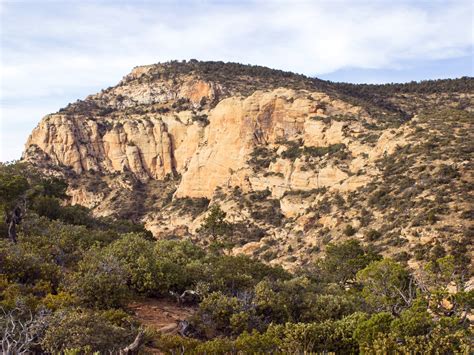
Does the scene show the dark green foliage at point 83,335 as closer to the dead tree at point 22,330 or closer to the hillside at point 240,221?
the hillside at point 240,221

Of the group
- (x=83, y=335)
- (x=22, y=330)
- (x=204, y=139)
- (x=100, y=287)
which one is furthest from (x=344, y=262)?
(x=204, y=139)

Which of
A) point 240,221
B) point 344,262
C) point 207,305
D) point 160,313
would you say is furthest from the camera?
point 240,221

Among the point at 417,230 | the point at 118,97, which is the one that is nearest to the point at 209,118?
the point at 118,97

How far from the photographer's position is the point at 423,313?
39.0 feet

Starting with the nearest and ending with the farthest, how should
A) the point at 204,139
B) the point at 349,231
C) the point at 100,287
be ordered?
the point at 100,287, the point at 349,231, the point at 204,139

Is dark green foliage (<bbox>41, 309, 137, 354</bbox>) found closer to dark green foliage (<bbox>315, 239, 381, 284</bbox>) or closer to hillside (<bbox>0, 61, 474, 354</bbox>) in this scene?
hillside (<bbox>0, 61, 474, 354</bbox>)

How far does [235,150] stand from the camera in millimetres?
75062

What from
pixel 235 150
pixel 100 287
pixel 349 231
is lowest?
pixel 349 231

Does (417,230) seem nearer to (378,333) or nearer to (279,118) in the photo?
(378,333)

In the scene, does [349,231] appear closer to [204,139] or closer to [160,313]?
[160,313]

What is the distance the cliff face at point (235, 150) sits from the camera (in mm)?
52625

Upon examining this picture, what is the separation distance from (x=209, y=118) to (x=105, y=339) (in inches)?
2984

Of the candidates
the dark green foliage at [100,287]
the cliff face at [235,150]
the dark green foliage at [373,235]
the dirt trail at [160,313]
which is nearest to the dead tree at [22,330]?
the dark green foliage at [100,287]

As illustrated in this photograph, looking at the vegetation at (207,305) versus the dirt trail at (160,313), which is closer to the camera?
the vegetation at (207,305)
